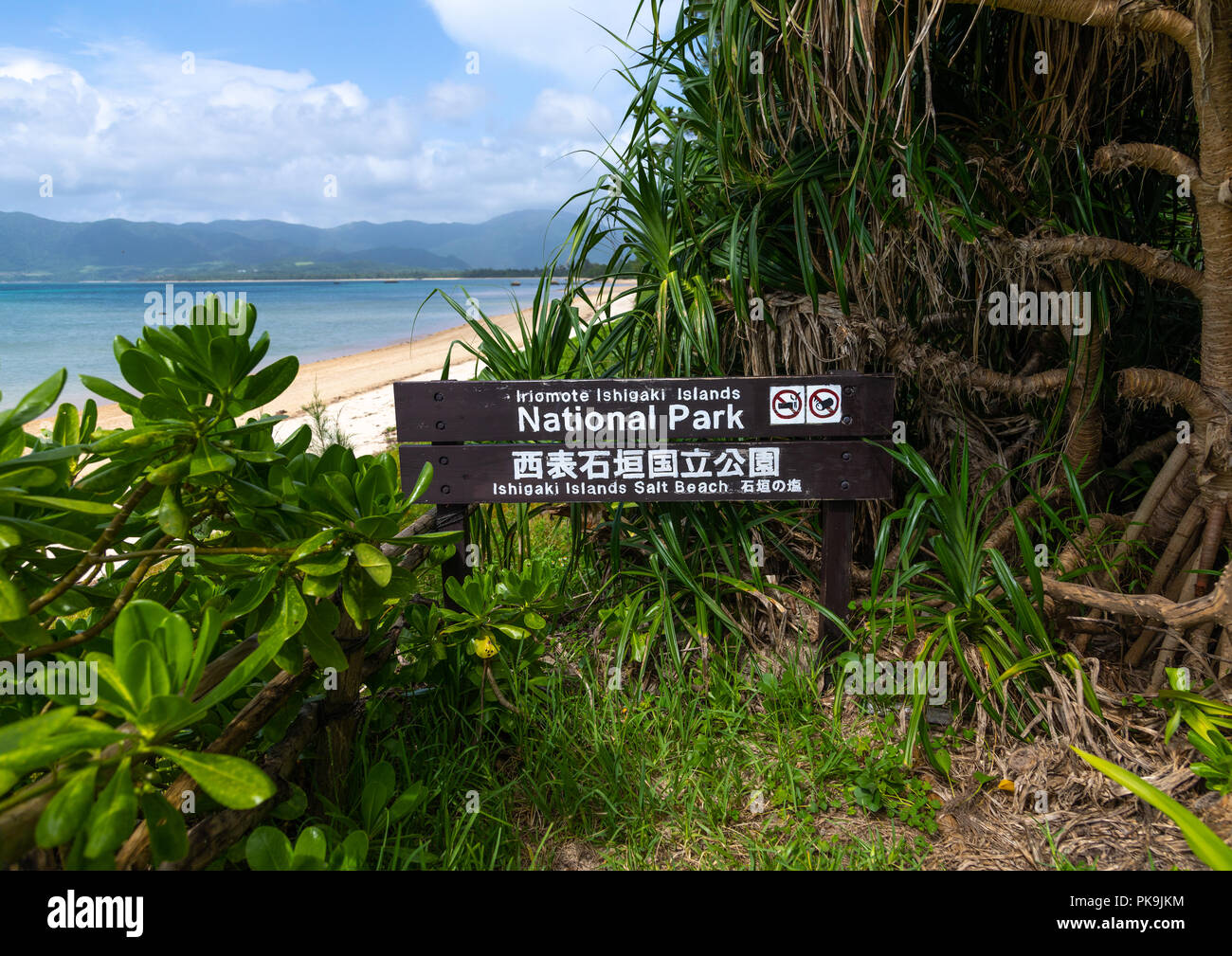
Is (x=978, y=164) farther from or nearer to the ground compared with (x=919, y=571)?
farther from the ground

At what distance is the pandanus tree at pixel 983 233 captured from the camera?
81.7 inches

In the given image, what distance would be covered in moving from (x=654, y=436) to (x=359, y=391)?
30.5ft

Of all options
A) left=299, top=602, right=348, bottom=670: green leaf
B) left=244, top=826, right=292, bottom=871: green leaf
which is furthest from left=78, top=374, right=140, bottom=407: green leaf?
left=244, top=826, right=292, bottom=871: green leaf

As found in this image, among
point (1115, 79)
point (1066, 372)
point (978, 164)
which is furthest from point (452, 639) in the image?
point (1115, 79)

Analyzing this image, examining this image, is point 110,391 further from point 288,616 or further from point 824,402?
point 824,402

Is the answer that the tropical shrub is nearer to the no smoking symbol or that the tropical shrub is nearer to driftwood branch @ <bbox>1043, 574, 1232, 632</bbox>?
the no smoking symbol

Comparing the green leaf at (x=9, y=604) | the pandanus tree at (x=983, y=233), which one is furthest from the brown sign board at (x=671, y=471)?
the green leaf at (x=9, y=604)

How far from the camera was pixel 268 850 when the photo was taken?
121 centimetres

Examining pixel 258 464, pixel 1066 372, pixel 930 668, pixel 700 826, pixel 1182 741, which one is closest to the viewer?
pixel 258 464

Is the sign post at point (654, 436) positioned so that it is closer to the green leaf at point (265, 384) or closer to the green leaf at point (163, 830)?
the green leaf at point (265, 384)

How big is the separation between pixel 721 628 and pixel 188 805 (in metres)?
1.65

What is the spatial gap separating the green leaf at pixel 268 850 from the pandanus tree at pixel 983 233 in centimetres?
184

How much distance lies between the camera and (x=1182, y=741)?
6.40 ft

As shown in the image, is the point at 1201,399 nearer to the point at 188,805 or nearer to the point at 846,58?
the point at 846,58
